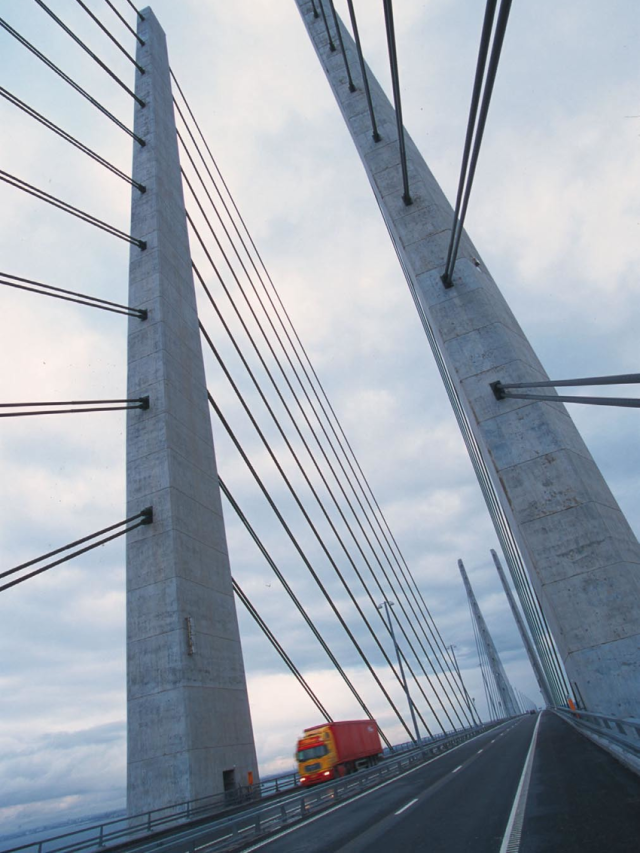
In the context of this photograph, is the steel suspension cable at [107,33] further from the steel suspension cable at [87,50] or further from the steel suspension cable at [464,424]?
the steel suspension cable at [464,424]

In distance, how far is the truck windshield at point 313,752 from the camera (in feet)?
79.0

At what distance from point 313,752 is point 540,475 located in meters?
21.8

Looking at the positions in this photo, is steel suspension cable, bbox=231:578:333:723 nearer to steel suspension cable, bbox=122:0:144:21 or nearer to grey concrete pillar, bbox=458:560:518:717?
steel suspension cable, bbox=122:0:144:21

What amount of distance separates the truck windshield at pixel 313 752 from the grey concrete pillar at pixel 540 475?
19791 mm

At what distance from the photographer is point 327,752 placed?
947 inches

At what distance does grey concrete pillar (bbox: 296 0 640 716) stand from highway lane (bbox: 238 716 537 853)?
120 inches

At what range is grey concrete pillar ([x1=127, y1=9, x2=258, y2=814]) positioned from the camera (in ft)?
48.0

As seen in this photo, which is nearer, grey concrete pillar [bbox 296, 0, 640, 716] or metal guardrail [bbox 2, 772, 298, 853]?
grey concrete pillar [bbox 296, 0, 640, 716]

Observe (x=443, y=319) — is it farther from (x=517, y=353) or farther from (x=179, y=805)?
(x=179, y=805)

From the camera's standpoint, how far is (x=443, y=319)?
9469mm

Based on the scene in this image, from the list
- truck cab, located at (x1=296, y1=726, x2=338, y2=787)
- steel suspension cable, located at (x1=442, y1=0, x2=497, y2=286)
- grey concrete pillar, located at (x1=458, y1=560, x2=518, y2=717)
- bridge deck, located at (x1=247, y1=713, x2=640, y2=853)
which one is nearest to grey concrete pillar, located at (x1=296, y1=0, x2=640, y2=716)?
bridge deck, located at (x1=247, y1=713, x2=640, y2=853)

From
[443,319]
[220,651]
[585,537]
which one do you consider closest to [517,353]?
[443,319]

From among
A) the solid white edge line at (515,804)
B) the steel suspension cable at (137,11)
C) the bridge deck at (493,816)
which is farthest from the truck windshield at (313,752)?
the steel suspension cable at (137,11)

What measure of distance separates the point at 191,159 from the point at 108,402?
1938 centimetres
